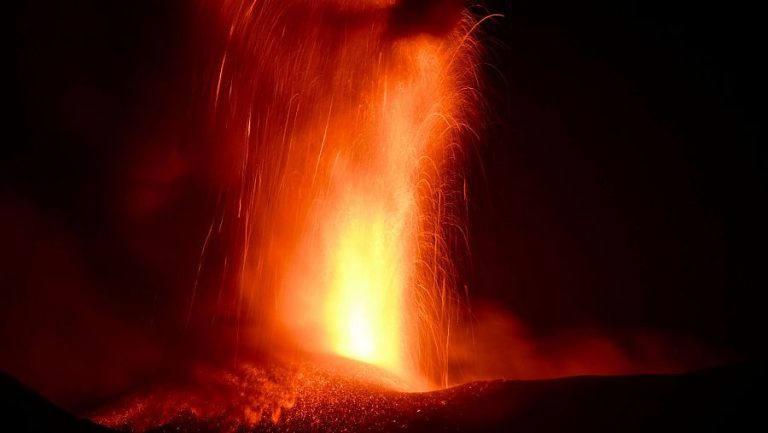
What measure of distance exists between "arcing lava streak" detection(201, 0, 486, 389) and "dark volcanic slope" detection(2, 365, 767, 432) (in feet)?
12.3

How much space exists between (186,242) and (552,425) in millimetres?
11974

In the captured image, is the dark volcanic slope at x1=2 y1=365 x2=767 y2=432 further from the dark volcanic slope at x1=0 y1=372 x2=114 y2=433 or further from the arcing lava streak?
the arcing lava streak

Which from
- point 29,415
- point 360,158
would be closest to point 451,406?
point 29,415

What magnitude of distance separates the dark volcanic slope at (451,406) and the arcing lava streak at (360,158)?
3760 mm

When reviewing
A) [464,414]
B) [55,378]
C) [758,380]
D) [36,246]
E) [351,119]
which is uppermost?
[351,119]

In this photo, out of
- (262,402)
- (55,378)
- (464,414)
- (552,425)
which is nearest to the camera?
(552,425)

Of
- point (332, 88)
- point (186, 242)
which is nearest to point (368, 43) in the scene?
point (332, 88)

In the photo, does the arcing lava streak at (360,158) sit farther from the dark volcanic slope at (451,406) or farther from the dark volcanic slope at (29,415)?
the dark volcanic slope at (29,415)

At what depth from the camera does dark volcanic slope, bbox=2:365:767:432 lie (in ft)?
21.8

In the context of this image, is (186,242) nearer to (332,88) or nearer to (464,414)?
(332,88)

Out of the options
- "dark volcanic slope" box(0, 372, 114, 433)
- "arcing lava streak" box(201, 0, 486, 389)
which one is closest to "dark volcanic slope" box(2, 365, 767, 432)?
"dark volcanic slope" box(0, 372, 114, 433)

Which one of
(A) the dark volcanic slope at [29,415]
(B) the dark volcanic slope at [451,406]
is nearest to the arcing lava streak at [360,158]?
(B) the dark volcanic slope at [451,406]

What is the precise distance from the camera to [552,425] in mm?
7258

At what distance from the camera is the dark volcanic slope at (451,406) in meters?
6.64
